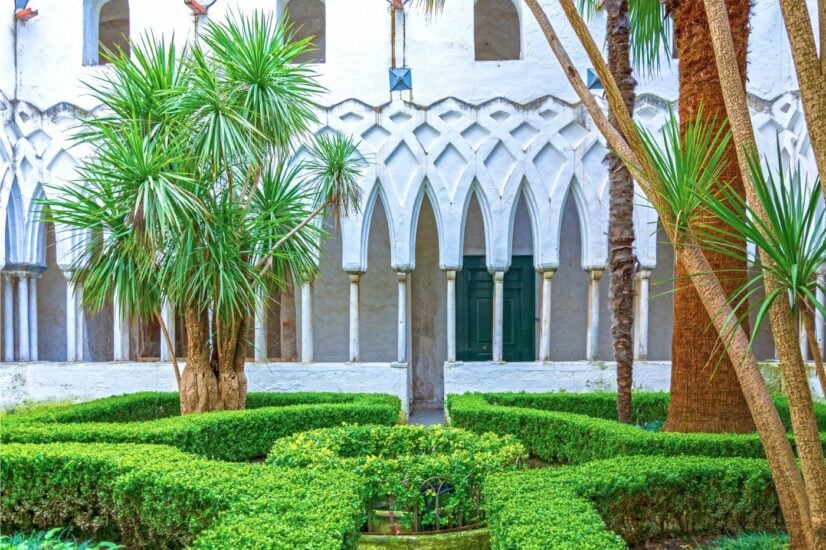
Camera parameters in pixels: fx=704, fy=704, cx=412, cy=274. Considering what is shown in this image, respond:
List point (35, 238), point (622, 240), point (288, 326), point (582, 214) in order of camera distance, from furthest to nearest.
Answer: point (288, 326) → point (35, 238) → point (582, 214) → point (622, 240)

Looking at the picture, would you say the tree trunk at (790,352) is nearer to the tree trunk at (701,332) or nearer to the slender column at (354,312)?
the tree trunk at (701,332)

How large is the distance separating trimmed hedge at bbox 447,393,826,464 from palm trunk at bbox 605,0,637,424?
72cm

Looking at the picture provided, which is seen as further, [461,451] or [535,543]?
[461,451]

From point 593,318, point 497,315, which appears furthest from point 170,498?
point 593,318

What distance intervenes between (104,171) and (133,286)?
1376mm

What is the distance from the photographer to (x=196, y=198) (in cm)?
808

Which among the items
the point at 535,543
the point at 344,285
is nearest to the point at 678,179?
the point at 535,543

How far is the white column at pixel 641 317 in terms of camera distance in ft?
39.9

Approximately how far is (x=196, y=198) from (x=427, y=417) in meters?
6.64

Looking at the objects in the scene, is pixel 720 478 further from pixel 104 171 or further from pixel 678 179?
pixel 104 171

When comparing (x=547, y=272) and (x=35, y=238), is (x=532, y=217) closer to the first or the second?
(x=547, y=272)

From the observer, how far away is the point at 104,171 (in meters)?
8.12

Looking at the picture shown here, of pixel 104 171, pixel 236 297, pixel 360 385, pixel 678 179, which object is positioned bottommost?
pixel 360 385

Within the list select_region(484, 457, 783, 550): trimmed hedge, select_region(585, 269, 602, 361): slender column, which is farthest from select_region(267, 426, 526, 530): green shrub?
select_region(585, 269, 602, 361): slender column
